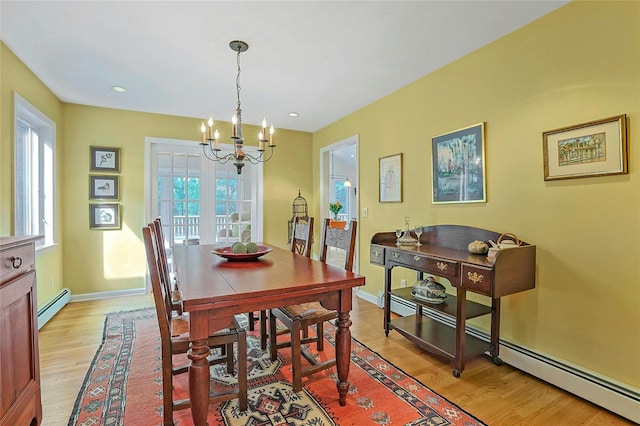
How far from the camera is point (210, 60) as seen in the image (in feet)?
8.79

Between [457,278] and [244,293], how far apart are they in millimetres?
1473

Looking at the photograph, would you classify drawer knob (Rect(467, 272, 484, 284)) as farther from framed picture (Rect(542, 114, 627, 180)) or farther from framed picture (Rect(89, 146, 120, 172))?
framed picture (Rect(89, 146, 120, 172))

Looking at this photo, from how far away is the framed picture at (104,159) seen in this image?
12.9 ft

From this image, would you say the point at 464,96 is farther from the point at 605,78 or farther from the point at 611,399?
the point at 611,399

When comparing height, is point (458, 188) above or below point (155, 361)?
above

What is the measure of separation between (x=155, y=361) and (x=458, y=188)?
9.33 feet

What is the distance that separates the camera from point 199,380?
1361 mm

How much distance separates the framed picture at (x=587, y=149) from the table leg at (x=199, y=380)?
2346mm

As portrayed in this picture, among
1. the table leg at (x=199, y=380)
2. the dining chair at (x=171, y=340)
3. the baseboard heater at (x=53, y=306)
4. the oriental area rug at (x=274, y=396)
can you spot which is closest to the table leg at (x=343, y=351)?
the oriental area rug at (x=274, y=396)

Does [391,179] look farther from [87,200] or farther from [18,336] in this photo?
[87,200]

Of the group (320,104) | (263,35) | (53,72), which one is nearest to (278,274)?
(263,35)

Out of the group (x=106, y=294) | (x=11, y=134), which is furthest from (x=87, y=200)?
(x=11, y=134)

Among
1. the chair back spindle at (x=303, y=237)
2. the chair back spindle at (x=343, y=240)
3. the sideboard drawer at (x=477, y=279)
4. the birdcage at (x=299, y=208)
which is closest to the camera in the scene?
the sideboard drawer at (x=477, y=279)

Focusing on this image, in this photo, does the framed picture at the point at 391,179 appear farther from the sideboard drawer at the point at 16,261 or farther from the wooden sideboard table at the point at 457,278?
the sideboard drawer at the point at 16,261
